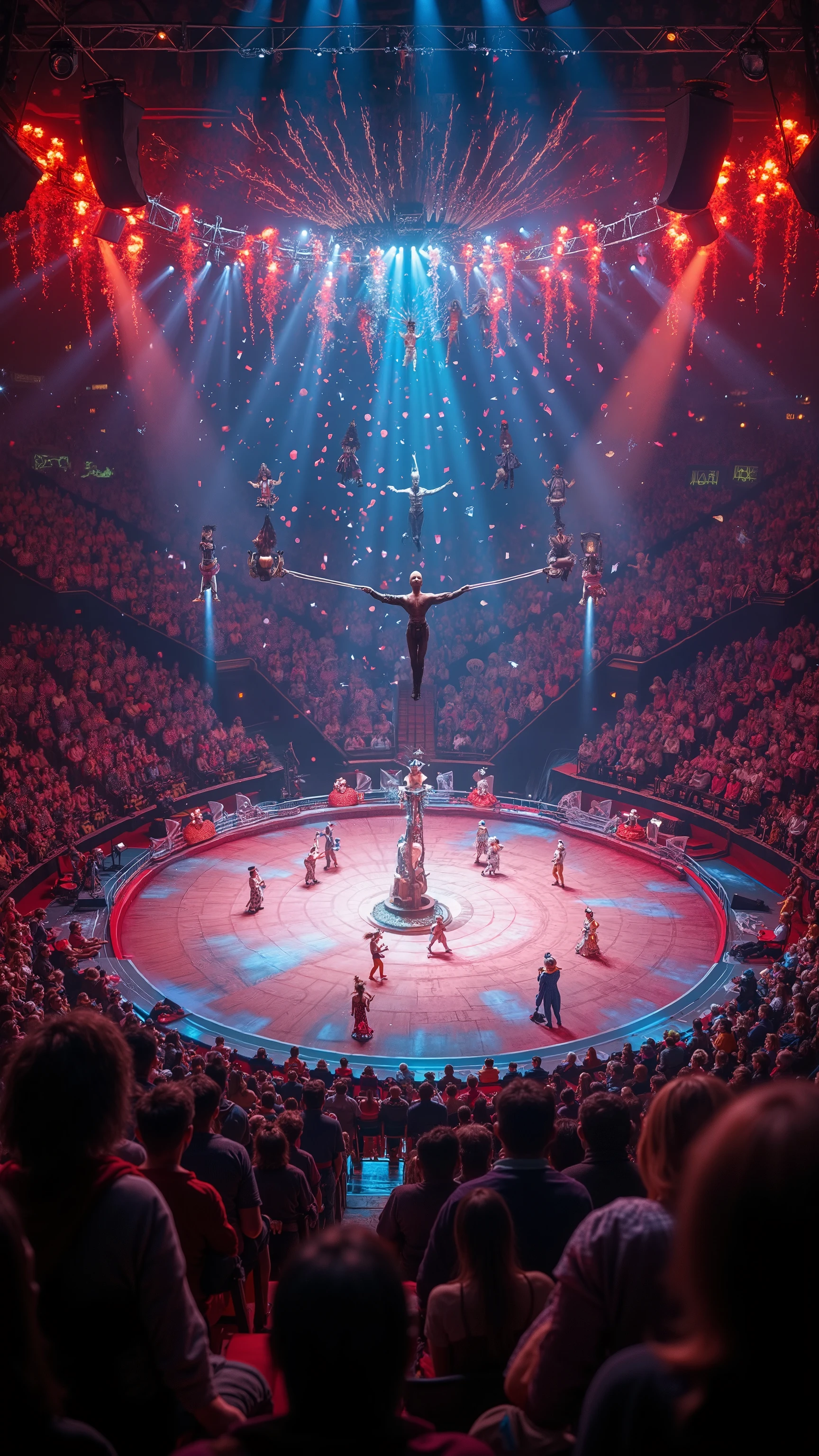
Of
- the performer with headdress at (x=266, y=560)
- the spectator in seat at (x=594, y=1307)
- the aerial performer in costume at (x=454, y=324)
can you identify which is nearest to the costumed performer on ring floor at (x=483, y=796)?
the performer with headdress at (x=266, y=560)

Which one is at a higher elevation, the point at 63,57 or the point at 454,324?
the point at 454,324

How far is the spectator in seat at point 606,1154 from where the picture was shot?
12.9 feet

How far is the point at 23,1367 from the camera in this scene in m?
1.48

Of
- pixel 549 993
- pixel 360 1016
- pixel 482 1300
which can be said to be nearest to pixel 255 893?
pixel 360 1016

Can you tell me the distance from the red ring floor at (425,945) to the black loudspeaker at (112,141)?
1230 centimetres

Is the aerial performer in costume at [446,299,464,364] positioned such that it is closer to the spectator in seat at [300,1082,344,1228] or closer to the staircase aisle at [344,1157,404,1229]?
the staircase aisle at [344,1157,404,1229]

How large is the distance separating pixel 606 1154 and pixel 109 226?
23426mm

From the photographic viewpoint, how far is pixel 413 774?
58.6 feet

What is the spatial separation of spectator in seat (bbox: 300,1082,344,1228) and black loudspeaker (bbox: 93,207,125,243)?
20712mm

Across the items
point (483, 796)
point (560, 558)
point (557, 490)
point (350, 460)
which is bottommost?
point (483, 796)

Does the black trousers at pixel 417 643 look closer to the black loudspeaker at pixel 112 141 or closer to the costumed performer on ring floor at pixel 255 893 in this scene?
the costumed performer on ring floor at pixel 255 893

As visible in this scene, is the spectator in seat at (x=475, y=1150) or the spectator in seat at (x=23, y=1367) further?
the spectator in seat at (x=475, y=1150)

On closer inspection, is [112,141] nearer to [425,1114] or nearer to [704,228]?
[704,228]

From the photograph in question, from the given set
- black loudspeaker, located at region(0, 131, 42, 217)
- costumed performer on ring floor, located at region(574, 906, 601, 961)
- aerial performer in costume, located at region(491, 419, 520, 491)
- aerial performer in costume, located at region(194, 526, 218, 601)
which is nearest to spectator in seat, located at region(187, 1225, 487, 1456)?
black loudspeaker, located at region(0, 131, 42, 217)
